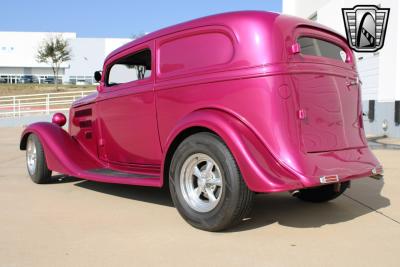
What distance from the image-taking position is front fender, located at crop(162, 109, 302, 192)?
3600mm

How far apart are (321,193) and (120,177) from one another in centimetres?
A: 207

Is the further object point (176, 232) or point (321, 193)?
point (321, 193)

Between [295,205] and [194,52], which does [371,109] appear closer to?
[295,205]

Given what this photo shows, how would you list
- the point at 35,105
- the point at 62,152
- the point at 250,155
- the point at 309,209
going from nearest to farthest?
the point at 250,155 → the point at 309,209 → the point at 62,152 → the point at 35,105

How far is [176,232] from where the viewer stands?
401 centimetres

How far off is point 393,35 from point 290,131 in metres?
10.3

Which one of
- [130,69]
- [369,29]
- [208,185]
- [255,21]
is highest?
[369,29]

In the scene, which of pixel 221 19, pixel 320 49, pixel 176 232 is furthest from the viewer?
pixel 320 49

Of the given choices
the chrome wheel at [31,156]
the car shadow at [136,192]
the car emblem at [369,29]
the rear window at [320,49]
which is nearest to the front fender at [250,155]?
→ the rear window at [320,49]

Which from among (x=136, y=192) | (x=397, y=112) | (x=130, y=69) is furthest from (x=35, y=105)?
(x=136, y=192)

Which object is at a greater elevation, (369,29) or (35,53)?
(35,53)

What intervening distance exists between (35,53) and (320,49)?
78793 mm

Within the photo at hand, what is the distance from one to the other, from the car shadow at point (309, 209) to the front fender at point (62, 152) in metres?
2.09

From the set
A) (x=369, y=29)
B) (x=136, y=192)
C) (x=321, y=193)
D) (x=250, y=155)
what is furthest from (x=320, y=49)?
(x=369, y=29)
